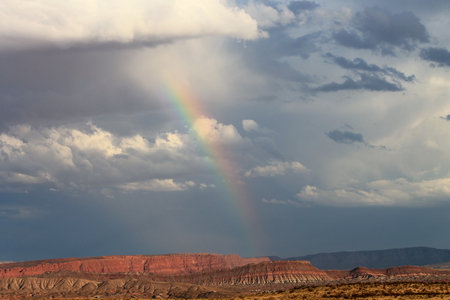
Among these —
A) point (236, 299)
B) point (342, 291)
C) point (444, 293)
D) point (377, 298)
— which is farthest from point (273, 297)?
point (444, 293)

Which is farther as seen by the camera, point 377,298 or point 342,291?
point 342,291

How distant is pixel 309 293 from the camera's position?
78062 mm

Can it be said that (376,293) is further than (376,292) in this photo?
No

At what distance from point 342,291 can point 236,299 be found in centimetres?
1560

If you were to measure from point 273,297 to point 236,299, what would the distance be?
5607 millimetres

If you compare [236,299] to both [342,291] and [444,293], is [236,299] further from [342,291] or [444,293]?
[444,293]

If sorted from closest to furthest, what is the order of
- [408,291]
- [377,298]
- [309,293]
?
[377,298], [408,291], [309,293]

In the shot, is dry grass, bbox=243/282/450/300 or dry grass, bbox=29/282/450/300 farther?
dry grass, bbox=243/282/450/300

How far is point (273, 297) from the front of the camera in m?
75.2

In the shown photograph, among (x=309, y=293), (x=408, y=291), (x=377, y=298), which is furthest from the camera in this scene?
(x=309, y=293)

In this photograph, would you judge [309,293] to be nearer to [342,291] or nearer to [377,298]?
[342,291]

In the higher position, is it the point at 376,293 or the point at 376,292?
the point at 376,292

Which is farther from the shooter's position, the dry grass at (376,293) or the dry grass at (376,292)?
the dry grass at (376,292)

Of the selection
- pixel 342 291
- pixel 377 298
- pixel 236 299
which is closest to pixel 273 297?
pixel 236 299
